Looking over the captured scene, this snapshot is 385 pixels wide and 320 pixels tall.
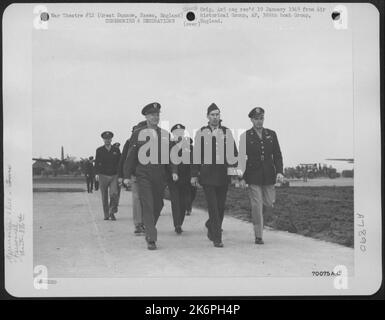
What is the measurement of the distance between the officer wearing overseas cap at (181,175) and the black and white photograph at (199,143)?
0.01 meters

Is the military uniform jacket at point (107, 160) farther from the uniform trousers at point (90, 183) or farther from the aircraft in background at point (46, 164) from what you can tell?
the aircraft in background at point (46, 164)

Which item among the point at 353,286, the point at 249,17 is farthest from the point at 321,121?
the point at 353,286

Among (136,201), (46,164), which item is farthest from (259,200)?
(46,164)

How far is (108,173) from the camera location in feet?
18.4

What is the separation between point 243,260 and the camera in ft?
17.7

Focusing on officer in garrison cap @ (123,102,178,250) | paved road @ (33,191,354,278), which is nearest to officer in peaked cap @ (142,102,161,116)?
officer in garrison cap @ (123,102,178,250)

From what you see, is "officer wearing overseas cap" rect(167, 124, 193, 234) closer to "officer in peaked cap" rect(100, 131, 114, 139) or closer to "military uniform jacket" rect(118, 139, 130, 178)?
"military uniform jacket" rect(118, 139, 130, 178)

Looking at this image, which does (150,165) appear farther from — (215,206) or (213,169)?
(215,206)

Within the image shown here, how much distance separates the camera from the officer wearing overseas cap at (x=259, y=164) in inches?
215

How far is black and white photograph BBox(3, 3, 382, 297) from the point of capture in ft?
17.7

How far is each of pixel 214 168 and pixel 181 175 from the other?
0.28 m

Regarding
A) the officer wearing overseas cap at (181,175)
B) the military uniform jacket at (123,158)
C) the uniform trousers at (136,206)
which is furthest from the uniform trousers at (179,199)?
the military uniform jacket at (123,158)

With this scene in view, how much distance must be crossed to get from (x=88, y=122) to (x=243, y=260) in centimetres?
172
